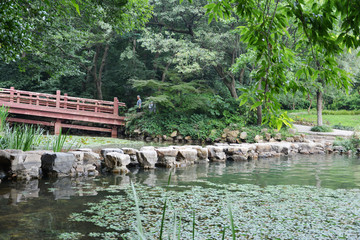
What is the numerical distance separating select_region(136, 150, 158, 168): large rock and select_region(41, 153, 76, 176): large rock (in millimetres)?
1981

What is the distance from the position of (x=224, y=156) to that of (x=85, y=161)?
15.1 ft

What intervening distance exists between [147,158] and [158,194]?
2819mm

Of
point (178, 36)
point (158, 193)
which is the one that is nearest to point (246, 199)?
point (158, 193)

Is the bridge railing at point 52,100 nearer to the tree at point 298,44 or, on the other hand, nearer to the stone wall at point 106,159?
the stone wall at point 106,159

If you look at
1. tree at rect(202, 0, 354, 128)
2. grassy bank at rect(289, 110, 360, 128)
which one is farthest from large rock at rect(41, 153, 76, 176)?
grassy bank at rect(289, 110, 360, 128)

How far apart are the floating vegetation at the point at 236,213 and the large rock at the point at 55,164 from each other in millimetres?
1558

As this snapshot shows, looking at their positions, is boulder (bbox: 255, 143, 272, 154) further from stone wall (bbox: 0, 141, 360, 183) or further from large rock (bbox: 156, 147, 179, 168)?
large rock (bbox: 156, 147, 179, 168)

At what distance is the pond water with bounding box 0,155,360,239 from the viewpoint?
3400 millimetres

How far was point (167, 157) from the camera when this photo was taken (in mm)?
8312

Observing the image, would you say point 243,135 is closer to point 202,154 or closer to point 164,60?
point 202,154

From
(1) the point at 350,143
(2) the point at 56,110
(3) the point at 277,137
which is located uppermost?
(2) the point at 56,110

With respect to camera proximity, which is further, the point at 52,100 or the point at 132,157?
the point at 52,100

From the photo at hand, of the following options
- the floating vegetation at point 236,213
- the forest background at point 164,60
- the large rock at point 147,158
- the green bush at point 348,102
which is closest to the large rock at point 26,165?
the floating vegetation at point 236,213

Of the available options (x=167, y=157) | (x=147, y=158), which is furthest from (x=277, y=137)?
(x=147, y=158)
